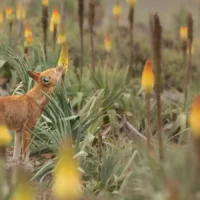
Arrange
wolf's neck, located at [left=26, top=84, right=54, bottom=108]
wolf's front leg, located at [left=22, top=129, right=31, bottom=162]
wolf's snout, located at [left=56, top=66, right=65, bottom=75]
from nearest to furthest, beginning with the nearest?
1. wolf's front leg, located at [left=22, top=129, right=31, bottom=162]
2. wolf's neck, located at [left=26, top=84, right=54, bottom=108]
3. wolf's snout, located at [left=56, top=66, right=65, bottom=75]

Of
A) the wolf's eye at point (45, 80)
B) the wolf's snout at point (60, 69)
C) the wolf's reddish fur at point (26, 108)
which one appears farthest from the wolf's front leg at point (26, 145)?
the wolf's snout at point (60, 69)

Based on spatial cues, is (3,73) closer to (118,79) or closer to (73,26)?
(118,79)

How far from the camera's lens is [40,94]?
20.8 ft

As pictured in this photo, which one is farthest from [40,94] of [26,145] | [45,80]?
[26,145]

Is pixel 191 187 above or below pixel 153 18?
below

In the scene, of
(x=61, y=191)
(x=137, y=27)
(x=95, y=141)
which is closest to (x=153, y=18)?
(x=61, y=191)

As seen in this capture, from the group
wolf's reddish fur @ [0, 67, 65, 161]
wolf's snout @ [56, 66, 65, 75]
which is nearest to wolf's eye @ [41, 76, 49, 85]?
wolf's reddish fur @ [0, 67, 65, 161]

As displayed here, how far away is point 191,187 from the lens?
147 inches

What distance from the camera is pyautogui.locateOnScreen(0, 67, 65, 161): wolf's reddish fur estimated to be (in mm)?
6027

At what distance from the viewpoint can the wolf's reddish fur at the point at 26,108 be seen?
19.8ft

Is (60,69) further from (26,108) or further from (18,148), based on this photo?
(18,148)

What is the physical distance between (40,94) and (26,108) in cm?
23

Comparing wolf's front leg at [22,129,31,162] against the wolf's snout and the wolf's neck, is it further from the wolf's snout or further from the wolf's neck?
the wolf's snout

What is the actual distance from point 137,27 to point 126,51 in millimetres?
6458
